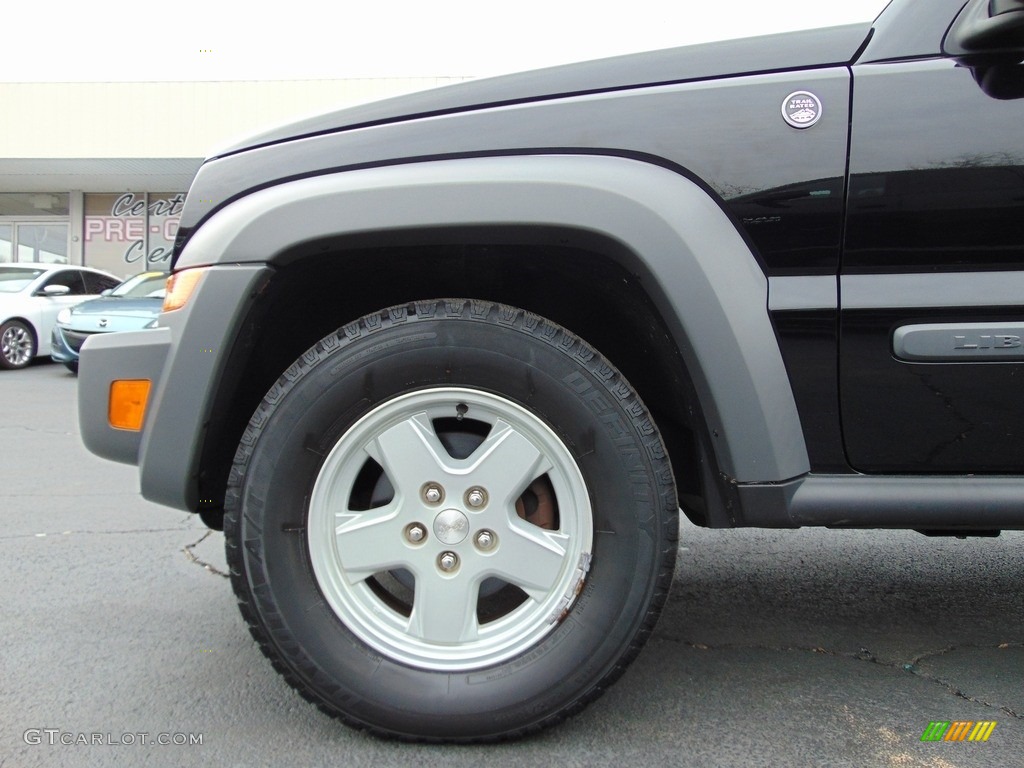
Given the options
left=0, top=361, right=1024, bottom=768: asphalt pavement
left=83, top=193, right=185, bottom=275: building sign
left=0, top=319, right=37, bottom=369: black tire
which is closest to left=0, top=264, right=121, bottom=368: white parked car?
left=0, top=319, right=37, bottom=369: black tire

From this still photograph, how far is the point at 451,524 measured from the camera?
169 cm

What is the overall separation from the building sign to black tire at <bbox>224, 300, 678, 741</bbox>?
18823 mm

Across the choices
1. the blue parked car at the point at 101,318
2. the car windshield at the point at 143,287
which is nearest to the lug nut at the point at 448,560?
the blue parked car at the point at 101,318

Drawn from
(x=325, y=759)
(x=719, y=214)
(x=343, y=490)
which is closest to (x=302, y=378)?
(x=343, y=490)

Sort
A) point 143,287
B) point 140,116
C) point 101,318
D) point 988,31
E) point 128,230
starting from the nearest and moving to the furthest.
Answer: point 988,31, point 101,318, point 143,287, point 140,116, point 128,230

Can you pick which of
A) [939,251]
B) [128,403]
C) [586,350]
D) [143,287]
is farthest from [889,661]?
[143,287]

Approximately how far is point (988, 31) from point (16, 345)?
38.3ft

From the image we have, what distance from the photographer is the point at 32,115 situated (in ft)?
51.4

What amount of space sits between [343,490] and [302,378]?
27cm

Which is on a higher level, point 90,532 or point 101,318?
point 90,532

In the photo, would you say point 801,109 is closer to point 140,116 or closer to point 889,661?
point 889,661

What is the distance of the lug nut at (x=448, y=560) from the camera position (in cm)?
170

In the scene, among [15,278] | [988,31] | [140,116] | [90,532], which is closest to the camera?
[988,31]

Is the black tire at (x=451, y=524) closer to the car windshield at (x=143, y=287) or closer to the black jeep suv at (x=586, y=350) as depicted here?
the black jeep suv at (x=586, y=350)
